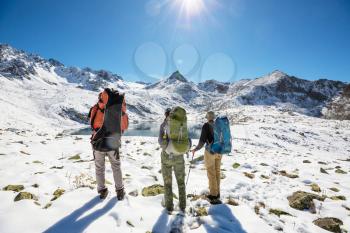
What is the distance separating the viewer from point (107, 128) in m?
6.41

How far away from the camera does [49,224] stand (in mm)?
5105

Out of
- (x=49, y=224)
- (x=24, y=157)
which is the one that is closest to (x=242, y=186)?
(x=49, y=224)

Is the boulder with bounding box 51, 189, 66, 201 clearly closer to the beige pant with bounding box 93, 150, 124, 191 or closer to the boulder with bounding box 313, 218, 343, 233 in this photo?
the beige pant with bounding box 93, 150, 124, 191

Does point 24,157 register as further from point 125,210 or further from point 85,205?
point 125,210

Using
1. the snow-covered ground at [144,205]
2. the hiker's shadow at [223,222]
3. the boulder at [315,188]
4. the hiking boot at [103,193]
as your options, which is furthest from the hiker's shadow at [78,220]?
the boulder at [315,188]

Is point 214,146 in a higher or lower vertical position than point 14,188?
higher

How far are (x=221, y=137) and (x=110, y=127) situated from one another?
11.1ft

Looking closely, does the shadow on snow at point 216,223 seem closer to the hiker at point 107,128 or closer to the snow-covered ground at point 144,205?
the snow-covered ground at point 144,205

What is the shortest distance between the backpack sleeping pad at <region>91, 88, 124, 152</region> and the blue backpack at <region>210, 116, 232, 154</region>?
297 centimetres

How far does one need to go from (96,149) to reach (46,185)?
9.26 ft

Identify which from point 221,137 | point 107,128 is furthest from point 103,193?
point 221,137

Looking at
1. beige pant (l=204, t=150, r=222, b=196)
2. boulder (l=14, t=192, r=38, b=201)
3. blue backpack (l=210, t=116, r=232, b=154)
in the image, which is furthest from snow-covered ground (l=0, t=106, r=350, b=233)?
blue backpack (l=210, t=116, r=232, b=154)

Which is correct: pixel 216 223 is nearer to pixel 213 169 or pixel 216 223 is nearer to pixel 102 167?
pixel 213 169

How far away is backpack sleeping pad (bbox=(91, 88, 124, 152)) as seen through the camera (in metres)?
6.37
